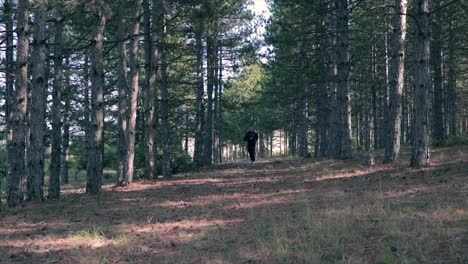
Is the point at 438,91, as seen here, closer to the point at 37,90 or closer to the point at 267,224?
the point at 267,224

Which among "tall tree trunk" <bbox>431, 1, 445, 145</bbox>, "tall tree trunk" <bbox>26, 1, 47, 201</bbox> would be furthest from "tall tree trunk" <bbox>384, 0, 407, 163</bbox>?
"tall tree trunk" <bbox>26, 1, 47, 201</bbox>

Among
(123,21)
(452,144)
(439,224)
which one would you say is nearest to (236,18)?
(123,21)

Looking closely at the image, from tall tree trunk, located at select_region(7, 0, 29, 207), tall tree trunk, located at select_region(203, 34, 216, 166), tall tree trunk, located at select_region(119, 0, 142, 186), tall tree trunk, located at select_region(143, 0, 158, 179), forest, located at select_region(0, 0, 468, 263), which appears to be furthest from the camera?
tall tree trunk, located at select_region(203, 34, 216, 166)

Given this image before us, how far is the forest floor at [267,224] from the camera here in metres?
5.52

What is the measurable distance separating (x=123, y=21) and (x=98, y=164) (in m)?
5.98

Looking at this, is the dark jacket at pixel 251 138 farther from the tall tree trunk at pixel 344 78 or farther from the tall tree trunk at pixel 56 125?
the tall tree trunk at pixel 56 125

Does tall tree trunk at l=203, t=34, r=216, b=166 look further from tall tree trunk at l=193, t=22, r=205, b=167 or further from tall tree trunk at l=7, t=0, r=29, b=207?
tall tree trunk at l=7, t=0, r=29, b=207

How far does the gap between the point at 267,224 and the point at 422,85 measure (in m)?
6.97

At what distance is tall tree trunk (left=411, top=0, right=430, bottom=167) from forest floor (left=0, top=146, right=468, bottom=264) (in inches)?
29.6

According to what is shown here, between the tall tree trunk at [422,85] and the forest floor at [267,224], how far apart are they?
0.75 metres

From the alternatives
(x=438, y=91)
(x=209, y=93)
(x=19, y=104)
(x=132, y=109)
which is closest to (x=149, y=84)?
(x=132, y=109)

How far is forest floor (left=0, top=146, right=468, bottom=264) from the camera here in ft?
18.1

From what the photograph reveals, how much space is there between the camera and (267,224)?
24.0 ft

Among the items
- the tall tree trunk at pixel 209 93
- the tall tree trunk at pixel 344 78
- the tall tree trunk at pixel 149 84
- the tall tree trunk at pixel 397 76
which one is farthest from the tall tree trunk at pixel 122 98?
the tall tree trunk at pixel 397 76
